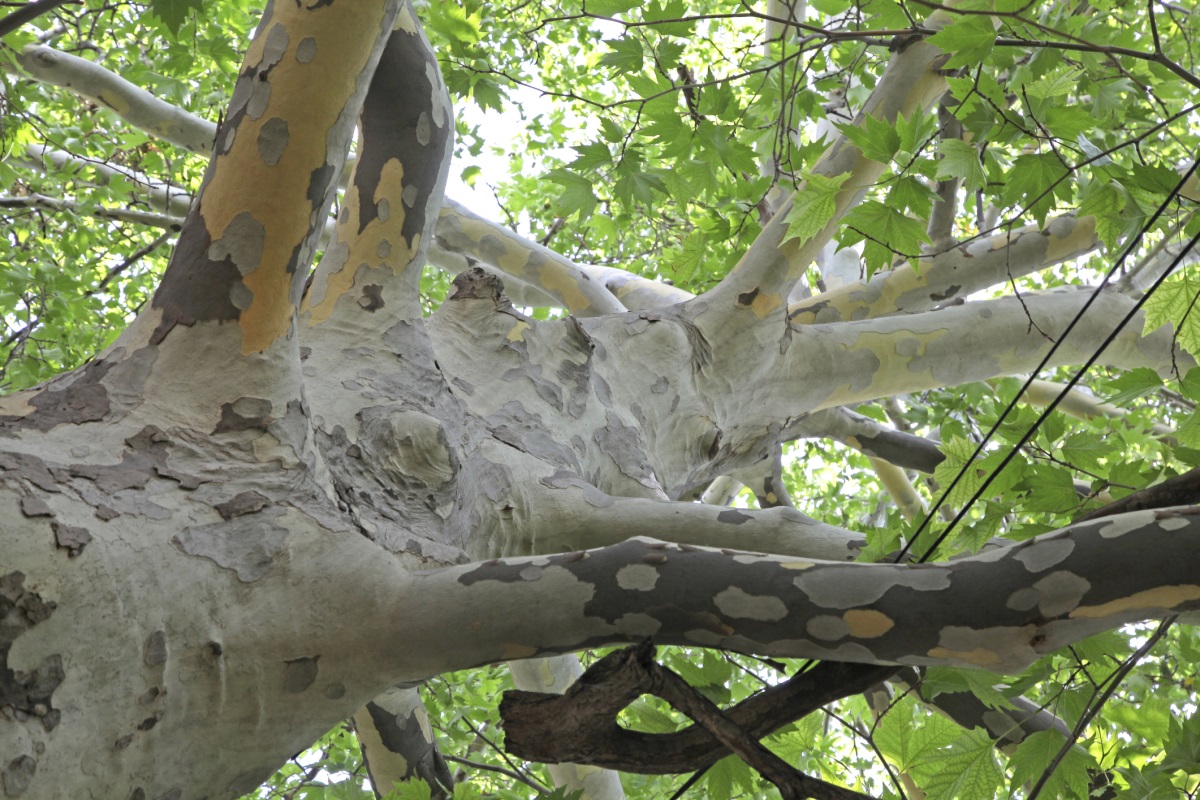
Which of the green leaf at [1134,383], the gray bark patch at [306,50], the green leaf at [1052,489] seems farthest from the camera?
the green leaf at [1134,383]

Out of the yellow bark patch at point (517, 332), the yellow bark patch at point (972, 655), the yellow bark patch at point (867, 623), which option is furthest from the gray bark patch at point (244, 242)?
the yellow bark patch at point (972, 655)

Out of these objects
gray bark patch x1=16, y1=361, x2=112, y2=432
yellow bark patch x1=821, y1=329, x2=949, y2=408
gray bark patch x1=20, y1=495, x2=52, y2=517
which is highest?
yellow bark patch x1=821, y1=329, x2=949, y2=408

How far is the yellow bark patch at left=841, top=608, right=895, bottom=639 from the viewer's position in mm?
1207

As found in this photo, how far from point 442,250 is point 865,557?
3165 millimetres

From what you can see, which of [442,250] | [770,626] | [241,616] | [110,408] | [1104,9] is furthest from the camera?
[442,250]

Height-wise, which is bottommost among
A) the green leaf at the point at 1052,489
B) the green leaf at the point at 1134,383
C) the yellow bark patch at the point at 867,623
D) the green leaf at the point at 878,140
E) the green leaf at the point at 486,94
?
the yellow bark patch at the point at 867,623

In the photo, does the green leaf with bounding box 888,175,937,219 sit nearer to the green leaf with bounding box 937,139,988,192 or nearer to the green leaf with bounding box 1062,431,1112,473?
the green leaf with bounding box 937,139,988,192

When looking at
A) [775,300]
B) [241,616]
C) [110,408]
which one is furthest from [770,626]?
[775,300]

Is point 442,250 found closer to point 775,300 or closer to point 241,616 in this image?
point 775,300

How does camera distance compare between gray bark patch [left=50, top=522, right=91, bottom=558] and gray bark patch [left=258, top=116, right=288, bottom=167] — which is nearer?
gray bark patch [left=50, top=522, right=91, bottom=558]

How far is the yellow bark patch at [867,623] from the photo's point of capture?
1.21 m

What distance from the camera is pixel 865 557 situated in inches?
Result: 68.7

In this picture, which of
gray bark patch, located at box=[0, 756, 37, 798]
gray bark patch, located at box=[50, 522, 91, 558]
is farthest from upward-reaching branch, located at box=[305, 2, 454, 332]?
gray bark patch, located at box=[0, 756, 37, 798]

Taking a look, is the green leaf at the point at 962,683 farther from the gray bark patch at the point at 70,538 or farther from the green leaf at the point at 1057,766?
the gray bark patch at the point at 70,538
